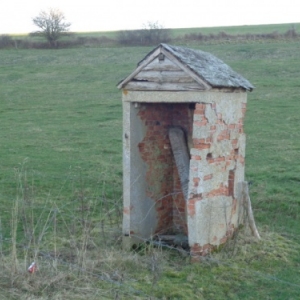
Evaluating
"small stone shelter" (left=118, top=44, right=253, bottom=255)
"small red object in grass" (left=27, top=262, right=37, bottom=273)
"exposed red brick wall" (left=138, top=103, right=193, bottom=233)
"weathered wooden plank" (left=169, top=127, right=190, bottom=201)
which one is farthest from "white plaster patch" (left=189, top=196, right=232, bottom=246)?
"small red object in grass" (left=27, top=262, right=37, bottom=273)

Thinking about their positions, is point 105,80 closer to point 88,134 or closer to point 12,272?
point 88,134

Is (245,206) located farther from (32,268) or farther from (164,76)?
(32,268)

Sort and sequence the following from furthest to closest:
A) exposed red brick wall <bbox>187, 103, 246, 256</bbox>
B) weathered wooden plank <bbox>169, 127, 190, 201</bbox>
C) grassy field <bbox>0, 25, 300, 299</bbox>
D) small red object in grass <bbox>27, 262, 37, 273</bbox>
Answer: weathered wooden plank <bbox>169, 127, 190, 201</bbox> < exposed red brick wall <bbox>187, 103, 246, 256</bbox> < grassy field <bbox>0, 25, 300, 299</bbox> < small red object in grass <bbox>27, 262, 37, 273</bbox>

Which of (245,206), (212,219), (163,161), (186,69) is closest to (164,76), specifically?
(186,69)

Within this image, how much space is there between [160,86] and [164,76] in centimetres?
15

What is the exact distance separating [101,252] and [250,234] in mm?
2380

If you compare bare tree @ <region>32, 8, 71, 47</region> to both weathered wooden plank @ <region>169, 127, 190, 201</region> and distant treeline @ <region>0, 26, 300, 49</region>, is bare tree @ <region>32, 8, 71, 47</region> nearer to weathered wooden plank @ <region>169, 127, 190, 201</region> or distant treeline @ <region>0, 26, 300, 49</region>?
distant treeline @ <region>0, 26, 300, 49</region>

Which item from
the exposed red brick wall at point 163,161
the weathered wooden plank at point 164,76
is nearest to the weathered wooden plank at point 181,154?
the exposed red brick wall at point 163,161

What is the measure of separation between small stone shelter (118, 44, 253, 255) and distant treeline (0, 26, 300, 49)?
32173 millimetres

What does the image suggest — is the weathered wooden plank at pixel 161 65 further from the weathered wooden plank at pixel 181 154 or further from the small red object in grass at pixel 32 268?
the small red object in grass at pixel 32 268

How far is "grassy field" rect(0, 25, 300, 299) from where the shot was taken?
7.01 m

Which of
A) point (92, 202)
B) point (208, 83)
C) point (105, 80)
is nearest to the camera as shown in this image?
point (208, 83)

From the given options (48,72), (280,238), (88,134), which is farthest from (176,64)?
(48,72)

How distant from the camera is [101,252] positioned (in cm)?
793
